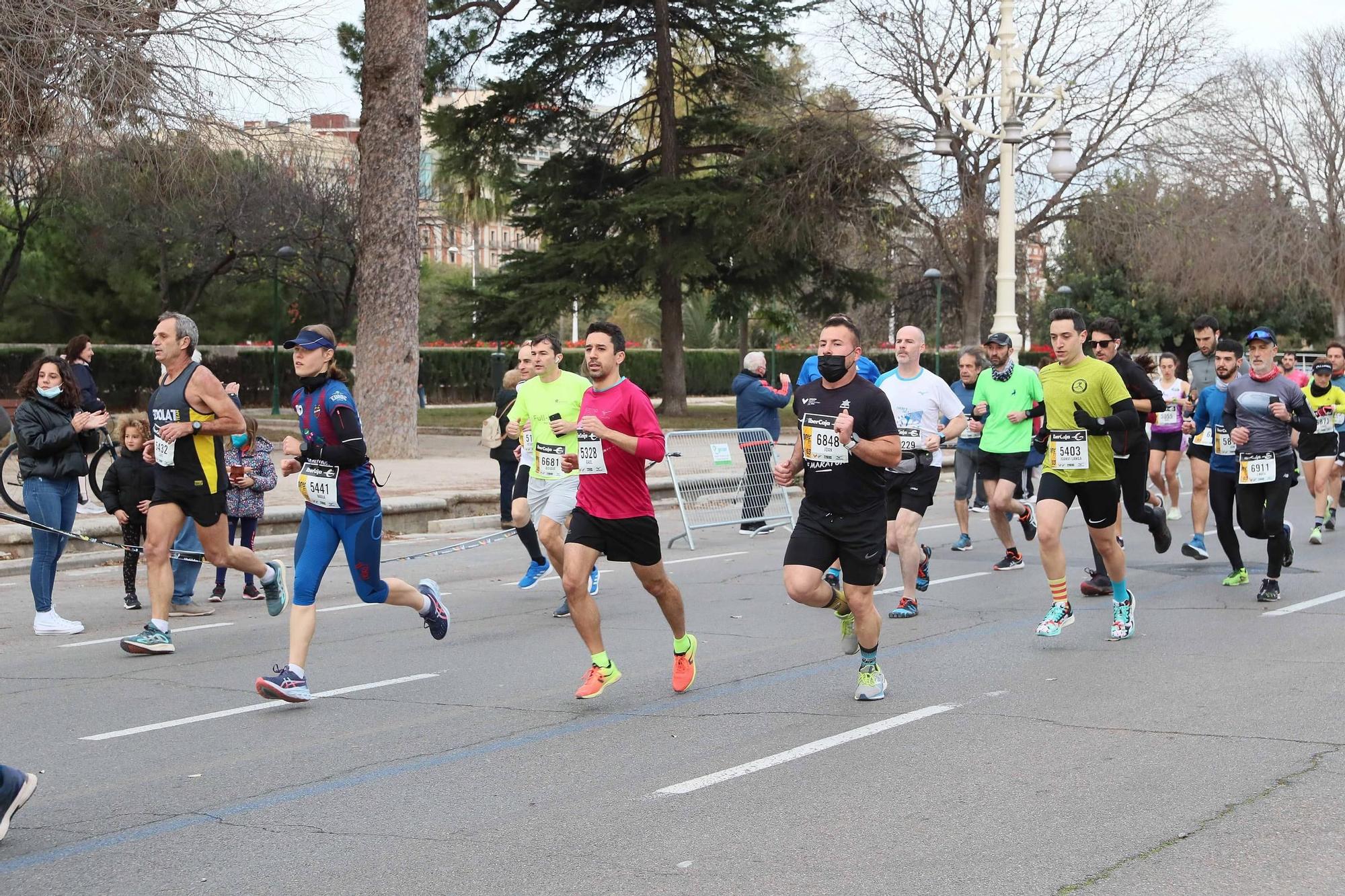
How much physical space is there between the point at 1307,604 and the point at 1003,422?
8.70 ft

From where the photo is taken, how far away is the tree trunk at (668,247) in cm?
3241

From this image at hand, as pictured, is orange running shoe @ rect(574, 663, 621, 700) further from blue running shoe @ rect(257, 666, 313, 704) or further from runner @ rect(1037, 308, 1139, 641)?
runner @ rect(1037, 308, 1139, 641)

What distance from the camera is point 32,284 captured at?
41.9 meters

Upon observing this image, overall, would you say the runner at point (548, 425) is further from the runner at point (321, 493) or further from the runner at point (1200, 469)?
the runner at point (1200, 469)

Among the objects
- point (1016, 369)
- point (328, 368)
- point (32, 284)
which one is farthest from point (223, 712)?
point (32, 284)

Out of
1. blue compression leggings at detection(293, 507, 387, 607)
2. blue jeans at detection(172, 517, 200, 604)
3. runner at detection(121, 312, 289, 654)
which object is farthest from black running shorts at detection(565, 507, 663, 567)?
blue jeans at detection(172, 517, 200, 604)

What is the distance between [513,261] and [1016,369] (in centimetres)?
2359

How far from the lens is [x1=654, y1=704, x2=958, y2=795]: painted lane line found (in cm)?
570

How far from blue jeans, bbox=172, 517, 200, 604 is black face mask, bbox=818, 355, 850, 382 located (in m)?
5.78

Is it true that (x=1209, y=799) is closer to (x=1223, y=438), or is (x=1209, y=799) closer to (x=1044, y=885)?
(x=1044, y=885)

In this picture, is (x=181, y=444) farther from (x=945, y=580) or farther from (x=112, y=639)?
(x=945, y=580)

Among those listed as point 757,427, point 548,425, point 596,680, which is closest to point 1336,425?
point 757,427

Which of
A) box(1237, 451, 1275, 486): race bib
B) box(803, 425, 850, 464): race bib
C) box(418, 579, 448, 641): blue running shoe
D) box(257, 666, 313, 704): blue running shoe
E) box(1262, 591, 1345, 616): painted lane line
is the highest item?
box(803, 425, 850, 464): race bib

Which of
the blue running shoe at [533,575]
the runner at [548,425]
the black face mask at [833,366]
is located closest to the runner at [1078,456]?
the black face mask at [833,366]
